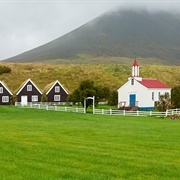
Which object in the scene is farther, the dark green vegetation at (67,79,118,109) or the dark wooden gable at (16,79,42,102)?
the dark wooden gable at (16,79,42,102)

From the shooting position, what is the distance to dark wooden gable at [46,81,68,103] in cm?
6650

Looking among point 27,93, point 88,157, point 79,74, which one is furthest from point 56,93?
point 88,157

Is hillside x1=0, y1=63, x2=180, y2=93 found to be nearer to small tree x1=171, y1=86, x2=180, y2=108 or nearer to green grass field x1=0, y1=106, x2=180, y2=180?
small tree x1=171, y1=86, x2=180, y2=108

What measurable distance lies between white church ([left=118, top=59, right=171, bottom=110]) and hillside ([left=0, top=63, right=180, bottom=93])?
30.8 metres

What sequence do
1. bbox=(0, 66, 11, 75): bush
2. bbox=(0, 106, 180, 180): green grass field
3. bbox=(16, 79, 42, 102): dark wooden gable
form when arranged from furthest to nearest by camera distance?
bbox=(0, 66, 11, 75): bush, bbox=(16, 79, 42, 102): dark wooden gable, bbox=(0, 106, 180, 180): green grass field

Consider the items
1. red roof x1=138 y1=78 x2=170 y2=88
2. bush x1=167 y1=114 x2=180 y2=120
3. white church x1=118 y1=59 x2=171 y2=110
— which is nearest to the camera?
bush x1=167 y1=114 x2=180 y2=120

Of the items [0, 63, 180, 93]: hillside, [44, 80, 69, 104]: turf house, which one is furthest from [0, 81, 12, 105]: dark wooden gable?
[0, 63, 180, 93]: hillside

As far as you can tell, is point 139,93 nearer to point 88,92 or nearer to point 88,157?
point 88,92

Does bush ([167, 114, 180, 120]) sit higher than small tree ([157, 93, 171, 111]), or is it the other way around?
small tree ([157, 93, 171, 111])

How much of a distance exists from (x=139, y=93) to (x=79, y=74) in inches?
1759

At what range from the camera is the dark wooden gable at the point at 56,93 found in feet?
218

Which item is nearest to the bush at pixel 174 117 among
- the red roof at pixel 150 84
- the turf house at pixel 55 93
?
the red roof at pixel 150 84

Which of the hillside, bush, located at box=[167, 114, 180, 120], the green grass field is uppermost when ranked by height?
the hillside

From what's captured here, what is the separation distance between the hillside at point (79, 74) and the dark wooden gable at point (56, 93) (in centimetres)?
1668
